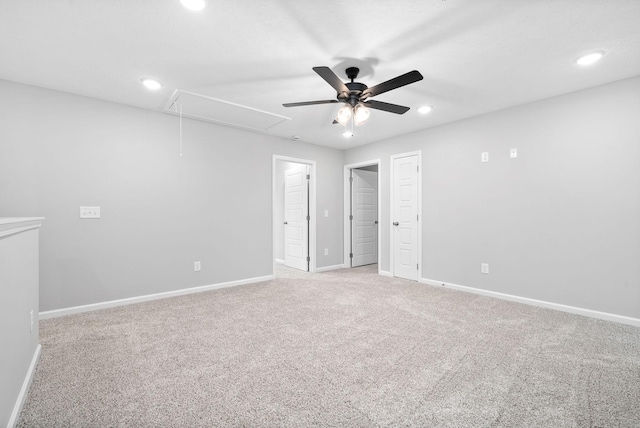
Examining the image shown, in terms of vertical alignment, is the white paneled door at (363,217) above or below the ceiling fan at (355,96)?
below

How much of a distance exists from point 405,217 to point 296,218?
7.11 ft

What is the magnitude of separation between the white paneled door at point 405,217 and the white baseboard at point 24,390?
452cm

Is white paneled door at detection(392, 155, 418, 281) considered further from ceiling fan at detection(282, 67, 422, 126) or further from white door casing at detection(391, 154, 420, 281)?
ceiling fan at detection(282, 67, 422, 126)

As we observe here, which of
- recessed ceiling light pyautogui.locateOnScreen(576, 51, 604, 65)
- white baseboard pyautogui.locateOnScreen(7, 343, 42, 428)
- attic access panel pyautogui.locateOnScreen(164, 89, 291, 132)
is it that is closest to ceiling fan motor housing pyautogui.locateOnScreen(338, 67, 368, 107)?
attic access panel pyautogui.locateOnScreen(164, 89, 291, 132)

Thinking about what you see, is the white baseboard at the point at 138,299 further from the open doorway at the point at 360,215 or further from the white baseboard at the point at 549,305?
the white baseboard at the point at 549,305

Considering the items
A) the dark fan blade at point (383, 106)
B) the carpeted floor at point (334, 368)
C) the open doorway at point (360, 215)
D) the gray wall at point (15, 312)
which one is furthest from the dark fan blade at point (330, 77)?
the open doorway at point (360, 215)

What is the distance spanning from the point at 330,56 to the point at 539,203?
9.82 ft

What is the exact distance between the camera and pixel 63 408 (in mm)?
1617

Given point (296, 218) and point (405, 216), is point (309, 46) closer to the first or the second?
point (405, 216)

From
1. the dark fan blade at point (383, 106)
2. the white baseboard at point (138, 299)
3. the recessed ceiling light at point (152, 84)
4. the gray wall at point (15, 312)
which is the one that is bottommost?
the white baseboard at point (138, 299)

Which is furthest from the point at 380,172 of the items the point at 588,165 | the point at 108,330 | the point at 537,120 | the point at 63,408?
the point at 63,408

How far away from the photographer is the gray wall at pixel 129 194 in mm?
2988

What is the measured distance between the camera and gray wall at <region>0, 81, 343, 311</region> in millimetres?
2988

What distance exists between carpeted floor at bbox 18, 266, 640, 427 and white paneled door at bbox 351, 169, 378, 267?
107 inches
